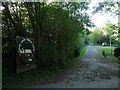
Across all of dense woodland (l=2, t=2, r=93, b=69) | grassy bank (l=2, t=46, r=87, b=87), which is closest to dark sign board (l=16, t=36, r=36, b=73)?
grassy bank (l=2, t=46, r=87, b=87)

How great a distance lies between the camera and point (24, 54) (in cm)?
1002

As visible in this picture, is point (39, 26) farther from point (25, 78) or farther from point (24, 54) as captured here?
point (25, 78)

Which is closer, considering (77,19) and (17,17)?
(17,17)

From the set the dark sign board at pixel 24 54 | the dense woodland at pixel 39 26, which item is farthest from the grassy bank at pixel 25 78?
the dense woodland at pixel 39 26

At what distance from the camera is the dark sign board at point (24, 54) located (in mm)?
9758

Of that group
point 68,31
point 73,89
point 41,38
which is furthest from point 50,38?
point 73,89

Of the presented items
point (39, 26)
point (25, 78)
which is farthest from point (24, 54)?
point (39, 26)

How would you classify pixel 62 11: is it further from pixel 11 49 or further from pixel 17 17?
pixel 11 49

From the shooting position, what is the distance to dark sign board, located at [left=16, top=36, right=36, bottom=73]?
976cm

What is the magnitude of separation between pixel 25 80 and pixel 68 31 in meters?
7.12

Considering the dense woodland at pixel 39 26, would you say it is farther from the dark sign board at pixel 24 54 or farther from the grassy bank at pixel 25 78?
the dark sign board at pixel 24 54

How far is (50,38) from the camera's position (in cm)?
1426

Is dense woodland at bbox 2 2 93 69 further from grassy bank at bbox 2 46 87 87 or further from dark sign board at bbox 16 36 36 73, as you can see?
dark sign board at bbox 16 36 36 73

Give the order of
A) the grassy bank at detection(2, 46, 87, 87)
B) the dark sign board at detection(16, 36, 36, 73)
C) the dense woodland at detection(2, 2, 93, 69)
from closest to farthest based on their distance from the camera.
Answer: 1. the grassy bank at detection(2, 46, 87, 87)
2. the dark sign board at detection(16, 36, 36, 73)
3. the dense woodland at detection(2, 2, 93, 69)
